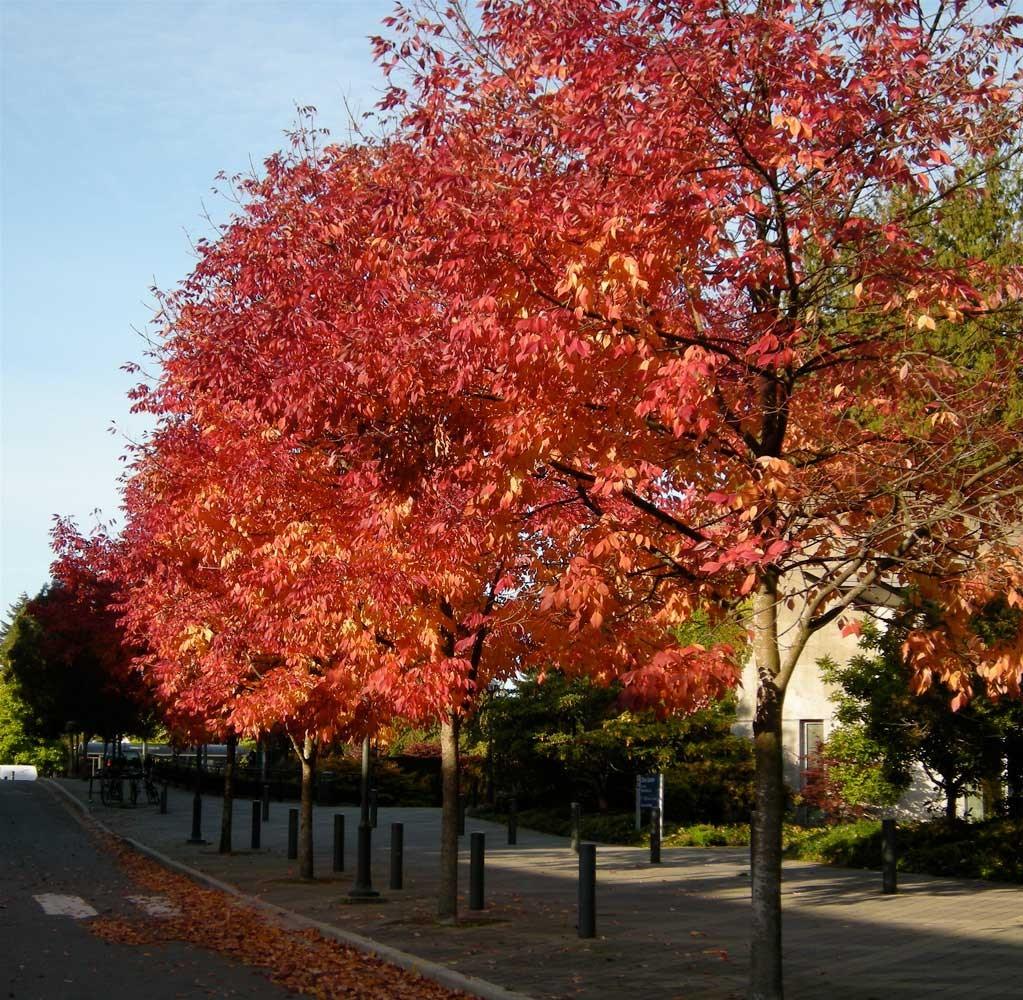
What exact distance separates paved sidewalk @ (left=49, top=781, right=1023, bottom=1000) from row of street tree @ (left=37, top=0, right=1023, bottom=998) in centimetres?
207

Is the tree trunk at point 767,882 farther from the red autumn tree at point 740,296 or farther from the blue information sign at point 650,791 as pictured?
the blue information sign at point 650,791

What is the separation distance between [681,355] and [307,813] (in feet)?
39.7

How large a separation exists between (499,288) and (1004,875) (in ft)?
42.2

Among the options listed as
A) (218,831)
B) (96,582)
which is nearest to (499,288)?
(218,831)

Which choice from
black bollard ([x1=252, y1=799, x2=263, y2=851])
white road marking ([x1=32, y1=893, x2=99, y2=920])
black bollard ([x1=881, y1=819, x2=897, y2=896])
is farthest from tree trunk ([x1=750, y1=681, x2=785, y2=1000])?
black bollard ([x1=252, y1=799, x2=263, y2=851])

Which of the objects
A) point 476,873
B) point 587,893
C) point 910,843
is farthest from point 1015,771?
point 587,893

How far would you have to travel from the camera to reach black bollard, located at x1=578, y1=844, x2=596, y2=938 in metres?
12.3

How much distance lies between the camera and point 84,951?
39.6 feet

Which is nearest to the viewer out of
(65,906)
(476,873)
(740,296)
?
(740,296)

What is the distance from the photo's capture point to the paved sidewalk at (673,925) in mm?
10086

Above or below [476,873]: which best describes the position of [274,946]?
below

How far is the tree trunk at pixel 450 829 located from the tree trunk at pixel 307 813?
4527 millimetres

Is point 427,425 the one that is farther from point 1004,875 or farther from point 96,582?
point 96,582

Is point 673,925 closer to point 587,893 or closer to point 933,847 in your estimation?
point 587,893
